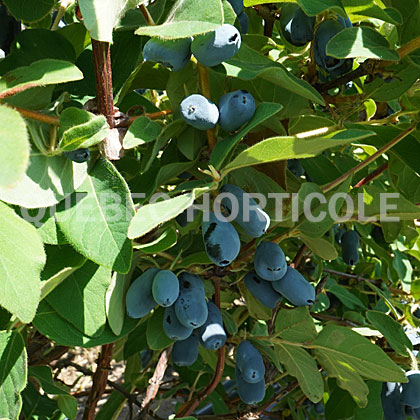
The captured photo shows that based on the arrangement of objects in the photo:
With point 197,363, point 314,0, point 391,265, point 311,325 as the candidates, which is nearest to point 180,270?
point 311,325

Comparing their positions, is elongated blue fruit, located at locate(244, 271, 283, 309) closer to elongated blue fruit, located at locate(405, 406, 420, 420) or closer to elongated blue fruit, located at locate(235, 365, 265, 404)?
elongated blue fruit, located at locate(235, 365, 265, 404)

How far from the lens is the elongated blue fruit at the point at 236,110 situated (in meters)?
0.65

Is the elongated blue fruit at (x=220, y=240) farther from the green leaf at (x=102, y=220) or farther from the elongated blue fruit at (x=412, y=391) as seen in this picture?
the elongated blue fruit at (x=412, y=391)

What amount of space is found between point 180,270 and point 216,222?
17cm

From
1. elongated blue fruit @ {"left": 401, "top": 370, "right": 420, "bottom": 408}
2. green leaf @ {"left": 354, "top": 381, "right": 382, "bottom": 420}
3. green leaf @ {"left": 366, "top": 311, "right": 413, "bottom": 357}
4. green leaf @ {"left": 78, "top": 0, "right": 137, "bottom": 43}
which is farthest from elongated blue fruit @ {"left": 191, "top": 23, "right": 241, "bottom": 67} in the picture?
green leaf @ {"left": 354, "top": 381, "right": 382, "bottom": 420}

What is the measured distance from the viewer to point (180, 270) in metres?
0.84

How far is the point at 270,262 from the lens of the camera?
2.60ft

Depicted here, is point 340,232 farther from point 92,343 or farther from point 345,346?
point 92,343

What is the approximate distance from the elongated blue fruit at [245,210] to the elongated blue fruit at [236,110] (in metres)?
0.08

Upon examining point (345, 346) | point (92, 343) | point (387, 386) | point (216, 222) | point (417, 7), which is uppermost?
point (417, 7)

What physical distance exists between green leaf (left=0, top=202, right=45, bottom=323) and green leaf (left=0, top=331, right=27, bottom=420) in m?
0.26

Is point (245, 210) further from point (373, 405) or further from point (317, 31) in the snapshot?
point (373, 405)

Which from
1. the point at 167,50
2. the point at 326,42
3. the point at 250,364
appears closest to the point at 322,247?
the point at 250,364

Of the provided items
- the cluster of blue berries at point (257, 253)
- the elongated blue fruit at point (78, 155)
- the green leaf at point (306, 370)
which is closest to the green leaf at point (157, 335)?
the cluster of blue berries at point (257, 253)
